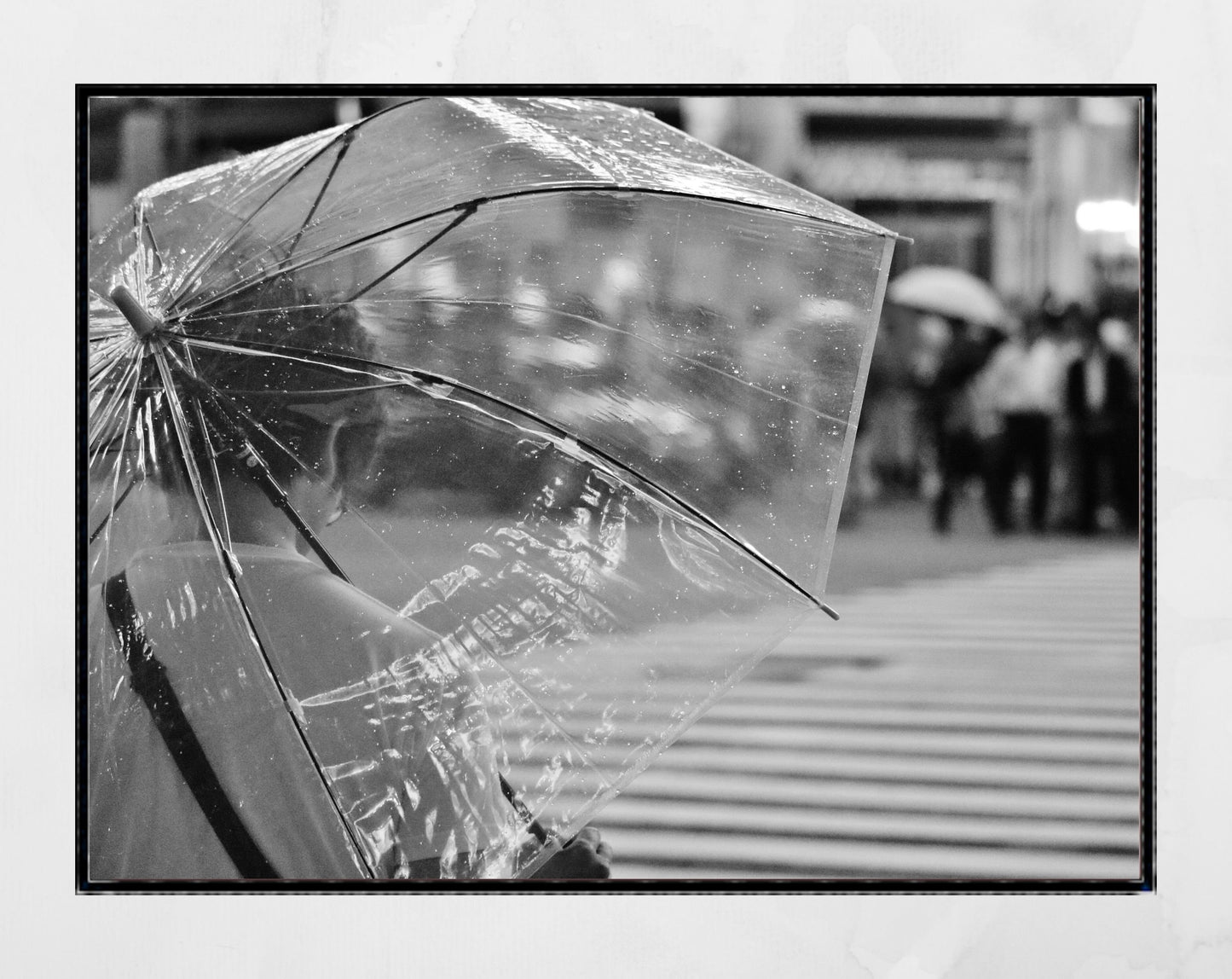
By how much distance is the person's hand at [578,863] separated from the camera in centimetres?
187

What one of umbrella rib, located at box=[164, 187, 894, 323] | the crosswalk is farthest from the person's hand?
umbrella rib, located at box=[164, 187, 894, 323]

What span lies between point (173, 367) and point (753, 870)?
234cm

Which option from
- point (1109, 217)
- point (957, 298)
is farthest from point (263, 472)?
point (957, 298)

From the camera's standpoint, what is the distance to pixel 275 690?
1.72 meters

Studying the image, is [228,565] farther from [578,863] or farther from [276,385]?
[578,863]

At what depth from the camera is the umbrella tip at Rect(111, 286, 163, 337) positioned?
5.56ft

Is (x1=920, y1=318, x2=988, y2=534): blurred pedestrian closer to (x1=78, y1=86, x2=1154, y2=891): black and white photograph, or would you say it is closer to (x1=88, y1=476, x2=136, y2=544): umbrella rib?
(x1=78, y1=86, x2=1154, y2=891): black and white photograph

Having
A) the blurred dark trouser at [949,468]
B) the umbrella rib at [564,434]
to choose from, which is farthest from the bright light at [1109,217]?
the blurred dark trouser at [949,468]

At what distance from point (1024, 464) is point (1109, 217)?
68.9 inches

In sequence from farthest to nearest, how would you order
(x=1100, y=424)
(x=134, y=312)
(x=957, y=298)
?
(x=957, y=298) → (x=1100, y=424) → (x=134, y=312)

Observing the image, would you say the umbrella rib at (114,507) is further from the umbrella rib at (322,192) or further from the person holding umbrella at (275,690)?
the umbrella rib at (322,192)

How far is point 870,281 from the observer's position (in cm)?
184

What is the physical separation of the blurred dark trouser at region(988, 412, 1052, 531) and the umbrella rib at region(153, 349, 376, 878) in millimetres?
1755
